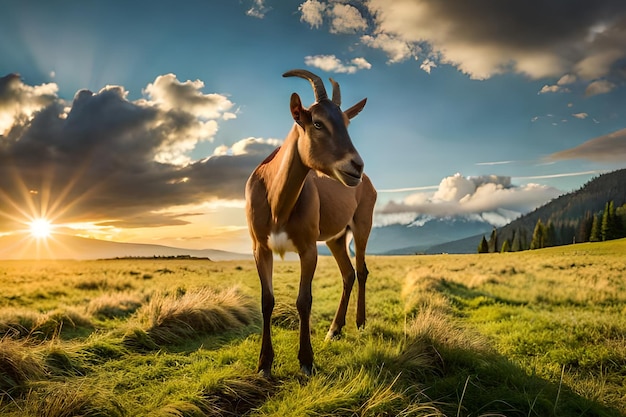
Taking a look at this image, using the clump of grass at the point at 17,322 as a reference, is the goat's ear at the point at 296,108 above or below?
above

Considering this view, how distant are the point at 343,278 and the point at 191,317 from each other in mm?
3500

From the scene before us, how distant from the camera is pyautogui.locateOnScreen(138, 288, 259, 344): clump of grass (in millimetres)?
8172

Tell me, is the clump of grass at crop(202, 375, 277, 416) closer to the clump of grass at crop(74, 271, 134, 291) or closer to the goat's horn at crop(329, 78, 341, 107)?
the goat's horn at crop(329, 78, 341, 107)

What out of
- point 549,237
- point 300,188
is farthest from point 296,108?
point 549,237

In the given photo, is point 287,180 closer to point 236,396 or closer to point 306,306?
point 306,306

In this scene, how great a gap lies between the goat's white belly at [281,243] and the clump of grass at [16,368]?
3575 millimetres

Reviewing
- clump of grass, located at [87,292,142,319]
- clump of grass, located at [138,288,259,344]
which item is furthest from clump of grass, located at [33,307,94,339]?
clump of grass, located at [138,288,259,344]

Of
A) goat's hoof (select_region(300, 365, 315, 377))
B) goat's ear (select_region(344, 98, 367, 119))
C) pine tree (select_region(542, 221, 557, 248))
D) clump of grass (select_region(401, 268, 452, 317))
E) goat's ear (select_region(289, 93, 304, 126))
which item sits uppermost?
goat's ear (select_region(344, 98, 367, 119))

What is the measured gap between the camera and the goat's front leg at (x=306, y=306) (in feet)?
20.6

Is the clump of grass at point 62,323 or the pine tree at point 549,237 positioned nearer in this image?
the clump of grass at point 62,323

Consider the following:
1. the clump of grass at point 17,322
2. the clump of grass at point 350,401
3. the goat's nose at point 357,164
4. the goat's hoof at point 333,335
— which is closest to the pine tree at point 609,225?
the goat's hoof at point 333,335

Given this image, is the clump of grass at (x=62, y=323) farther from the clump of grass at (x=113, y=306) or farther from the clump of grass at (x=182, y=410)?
the clump of grass at (x=182, y=410)

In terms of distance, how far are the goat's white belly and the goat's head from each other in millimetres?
1244

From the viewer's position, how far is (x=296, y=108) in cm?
576
